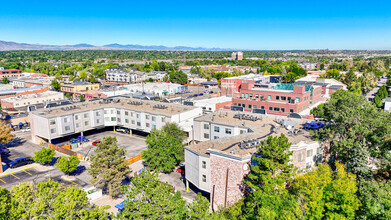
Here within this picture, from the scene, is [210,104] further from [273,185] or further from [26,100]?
[26,100]

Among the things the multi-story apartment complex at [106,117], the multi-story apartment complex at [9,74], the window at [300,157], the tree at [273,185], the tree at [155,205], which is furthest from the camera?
the multi-story apartment complex at [9,74]

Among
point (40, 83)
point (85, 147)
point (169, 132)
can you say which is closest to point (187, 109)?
point (169, 132)

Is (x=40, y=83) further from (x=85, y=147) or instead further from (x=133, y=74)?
Answer: (x=85, y=147)

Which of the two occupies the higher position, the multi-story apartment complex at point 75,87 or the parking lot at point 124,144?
the multi-story apartment complex at point 75,87

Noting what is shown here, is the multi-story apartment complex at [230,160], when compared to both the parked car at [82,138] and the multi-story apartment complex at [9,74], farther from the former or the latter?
the multi-story apartment complex at [9,74]

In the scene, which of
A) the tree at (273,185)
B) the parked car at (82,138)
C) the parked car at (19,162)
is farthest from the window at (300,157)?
the parked car at (82,138)

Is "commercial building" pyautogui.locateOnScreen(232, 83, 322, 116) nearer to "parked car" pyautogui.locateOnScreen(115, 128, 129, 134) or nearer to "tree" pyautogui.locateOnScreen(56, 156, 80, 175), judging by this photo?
"parked car" pyautogui.locateOnScreen(115, 128, 129, 134)

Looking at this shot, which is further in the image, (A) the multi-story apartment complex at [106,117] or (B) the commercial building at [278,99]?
(B) the commercial building at [278,99]
